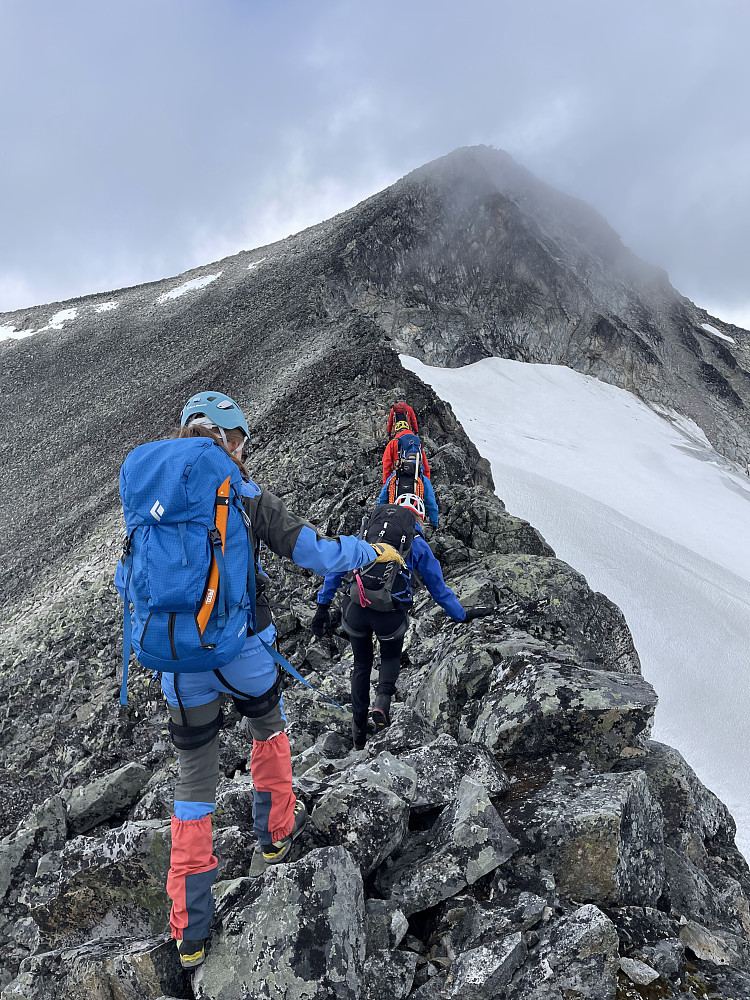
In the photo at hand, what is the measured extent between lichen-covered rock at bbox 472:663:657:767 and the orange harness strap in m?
2.99

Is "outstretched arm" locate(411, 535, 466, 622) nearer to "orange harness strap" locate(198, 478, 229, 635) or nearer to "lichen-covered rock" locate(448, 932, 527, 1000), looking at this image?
"orange harness strap" locate(198, 478, 229, 635)

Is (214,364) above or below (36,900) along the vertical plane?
above

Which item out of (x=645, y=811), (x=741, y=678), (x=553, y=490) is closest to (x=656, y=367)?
(x=553, y=490)

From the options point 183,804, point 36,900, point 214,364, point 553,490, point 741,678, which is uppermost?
point 214,364

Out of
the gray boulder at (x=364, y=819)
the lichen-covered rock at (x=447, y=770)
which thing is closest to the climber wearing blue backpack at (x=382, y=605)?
the lichen-covered rock at (x=447, y=770)

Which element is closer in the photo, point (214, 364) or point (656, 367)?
point (214, 364)

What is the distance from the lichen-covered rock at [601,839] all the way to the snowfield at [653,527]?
4.87 m

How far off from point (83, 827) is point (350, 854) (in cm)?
397

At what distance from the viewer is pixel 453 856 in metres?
3.62

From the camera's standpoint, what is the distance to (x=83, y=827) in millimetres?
5832

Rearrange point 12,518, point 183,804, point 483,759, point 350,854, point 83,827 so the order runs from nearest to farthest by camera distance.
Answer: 1. point 183,804
2. point 350,854
3. point 483,759
4. point 83,827
5. point 12,518

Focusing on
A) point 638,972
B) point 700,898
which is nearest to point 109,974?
point 638,972

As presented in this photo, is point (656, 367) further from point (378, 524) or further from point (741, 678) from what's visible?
point (378, 524)

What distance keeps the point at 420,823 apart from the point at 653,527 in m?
15.6
